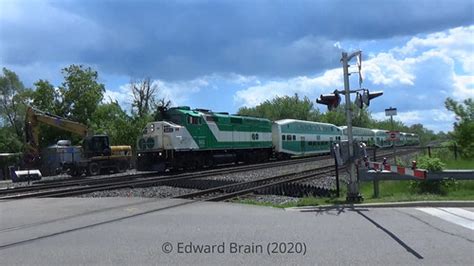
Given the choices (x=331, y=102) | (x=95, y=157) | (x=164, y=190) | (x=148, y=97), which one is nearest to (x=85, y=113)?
(x=148, y=97)

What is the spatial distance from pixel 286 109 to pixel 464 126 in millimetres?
71077

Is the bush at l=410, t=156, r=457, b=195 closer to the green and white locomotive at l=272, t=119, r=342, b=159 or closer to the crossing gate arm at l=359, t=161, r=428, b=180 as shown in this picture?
the crossing gate arm at l=359, t=161, r=428, b=180

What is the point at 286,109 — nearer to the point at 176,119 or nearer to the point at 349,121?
the point at 176,119

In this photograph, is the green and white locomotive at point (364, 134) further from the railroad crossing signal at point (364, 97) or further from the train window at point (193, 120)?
the railroad crossing signal at point (364, 97)

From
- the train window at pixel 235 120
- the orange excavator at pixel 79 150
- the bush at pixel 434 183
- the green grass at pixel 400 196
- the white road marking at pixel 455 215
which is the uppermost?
the train window at pixel 235 120

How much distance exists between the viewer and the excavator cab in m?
34.7

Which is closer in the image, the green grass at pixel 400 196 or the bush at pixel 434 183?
the green grass at pixel 400 196

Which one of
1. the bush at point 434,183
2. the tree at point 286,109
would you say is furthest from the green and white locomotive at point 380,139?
the bush at point 434,183

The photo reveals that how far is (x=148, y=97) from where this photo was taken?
76.1m

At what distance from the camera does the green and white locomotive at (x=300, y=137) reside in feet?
144

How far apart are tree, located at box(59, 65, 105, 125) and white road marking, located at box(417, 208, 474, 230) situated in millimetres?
64895

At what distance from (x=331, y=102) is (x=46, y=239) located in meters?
7.92

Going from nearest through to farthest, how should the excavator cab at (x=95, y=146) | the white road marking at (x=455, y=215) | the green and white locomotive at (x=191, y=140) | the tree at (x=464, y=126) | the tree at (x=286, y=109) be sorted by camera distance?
the white road marking at (x=455, y=215), the tree at (x=464, y=126), the green and white locomotive at (x=191, y=140), the excavator cab at (x=95, y=146), the tree at (x=286, y=109)

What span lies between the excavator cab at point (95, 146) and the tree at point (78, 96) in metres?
37.1
